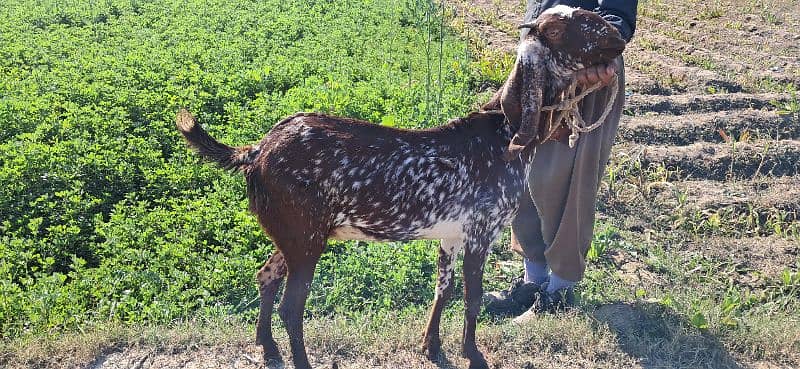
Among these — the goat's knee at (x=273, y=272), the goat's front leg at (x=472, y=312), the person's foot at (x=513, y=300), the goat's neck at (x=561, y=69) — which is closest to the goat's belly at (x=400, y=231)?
the goat's front leg at (x=472, y=312)

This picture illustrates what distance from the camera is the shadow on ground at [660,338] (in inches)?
188

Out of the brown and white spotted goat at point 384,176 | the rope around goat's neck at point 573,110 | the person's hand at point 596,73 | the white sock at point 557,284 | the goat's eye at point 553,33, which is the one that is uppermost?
the goat's eye at point 553,33

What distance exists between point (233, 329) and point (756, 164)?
544cm

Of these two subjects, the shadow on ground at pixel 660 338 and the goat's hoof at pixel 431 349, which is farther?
the shadow on ground at pixel 660 338

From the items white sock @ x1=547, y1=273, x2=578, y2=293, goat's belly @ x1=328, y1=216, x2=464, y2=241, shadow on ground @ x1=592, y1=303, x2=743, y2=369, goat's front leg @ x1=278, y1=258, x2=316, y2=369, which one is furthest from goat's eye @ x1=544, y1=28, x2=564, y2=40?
shadow on ground @ x1=592, y1=303, x2=743, y2=369

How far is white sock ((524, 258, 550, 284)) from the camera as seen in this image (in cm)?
556

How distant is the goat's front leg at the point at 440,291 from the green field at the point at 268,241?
14 centimetres

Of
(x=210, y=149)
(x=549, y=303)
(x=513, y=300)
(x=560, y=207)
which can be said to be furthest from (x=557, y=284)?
(x=210, y=149)

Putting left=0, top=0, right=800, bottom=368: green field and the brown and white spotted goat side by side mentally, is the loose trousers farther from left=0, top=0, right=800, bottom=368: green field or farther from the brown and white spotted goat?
the brown and white spotted goat

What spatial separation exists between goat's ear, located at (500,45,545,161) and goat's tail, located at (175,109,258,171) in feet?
4.75

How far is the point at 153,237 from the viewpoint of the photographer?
239 inches

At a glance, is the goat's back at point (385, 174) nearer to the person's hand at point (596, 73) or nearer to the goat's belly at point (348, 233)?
the goat's belly at point (348, 233)

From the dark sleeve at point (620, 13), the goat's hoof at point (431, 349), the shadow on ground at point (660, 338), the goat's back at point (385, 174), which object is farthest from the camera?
the shadow on ground at point (660, 338)

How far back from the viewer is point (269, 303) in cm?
448
